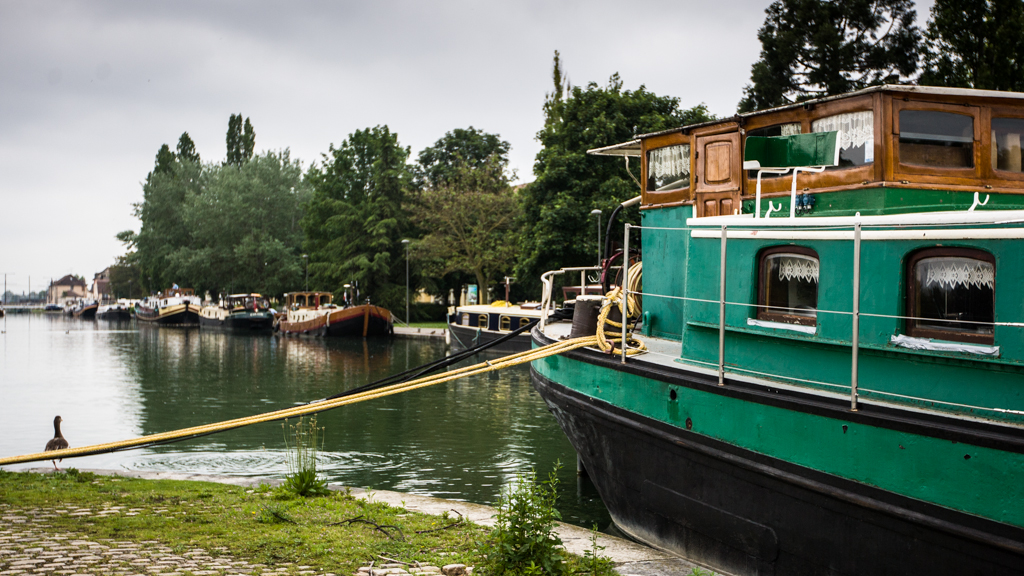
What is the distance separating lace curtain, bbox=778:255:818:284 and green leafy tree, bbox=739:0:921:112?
31.8m

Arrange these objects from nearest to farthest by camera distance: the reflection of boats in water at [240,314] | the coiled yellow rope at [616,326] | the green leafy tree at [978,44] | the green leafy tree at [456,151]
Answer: the coiled yellow rope at [616,326] → the green leafy tree at [978,44] → the reflection of boats in water at [240,314] → the green leafy tree at [456,151]

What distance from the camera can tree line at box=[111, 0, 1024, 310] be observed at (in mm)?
36562

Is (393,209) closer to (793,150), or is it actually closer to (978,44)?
(978,44)

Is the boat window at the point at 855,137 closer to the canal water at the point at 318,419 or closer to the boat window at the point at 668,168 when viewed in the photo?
the boat window at the point at 668,168

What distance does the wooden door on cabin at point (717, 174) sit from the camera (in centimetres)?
895

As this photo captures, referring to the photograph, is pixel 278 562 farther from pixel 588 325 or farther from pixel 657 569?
pixel 588 325

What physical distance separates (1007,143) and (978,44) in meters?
29.1

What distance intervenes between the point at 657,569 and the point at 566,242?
30.6 m

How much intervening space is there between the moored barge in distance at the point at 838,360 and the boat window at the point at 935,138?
0.05ft

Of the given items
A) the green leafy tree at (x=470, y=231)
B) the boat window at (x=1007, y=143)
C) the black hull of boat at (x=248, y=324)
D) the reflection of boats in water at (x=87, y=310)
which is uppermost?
the green leafy tree at (x=470, y=231)

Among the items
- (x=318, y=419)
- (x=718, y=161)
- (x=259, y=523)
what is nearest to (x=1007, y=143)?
(x=718, y=161)

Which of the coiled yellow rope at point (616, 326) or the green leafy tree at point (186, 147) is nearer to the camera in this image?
the coiled yellow rope at point (616, 326)

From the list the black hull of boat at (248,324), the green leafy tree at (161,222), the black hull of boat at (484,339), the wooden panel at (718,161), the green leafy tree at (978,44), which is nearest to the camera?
the wooden panel at (718,161)

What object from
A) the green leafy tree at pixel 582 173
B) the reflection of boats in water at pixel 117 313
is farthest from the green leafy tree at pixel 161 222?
the green leafy tree at pixel 582 173
